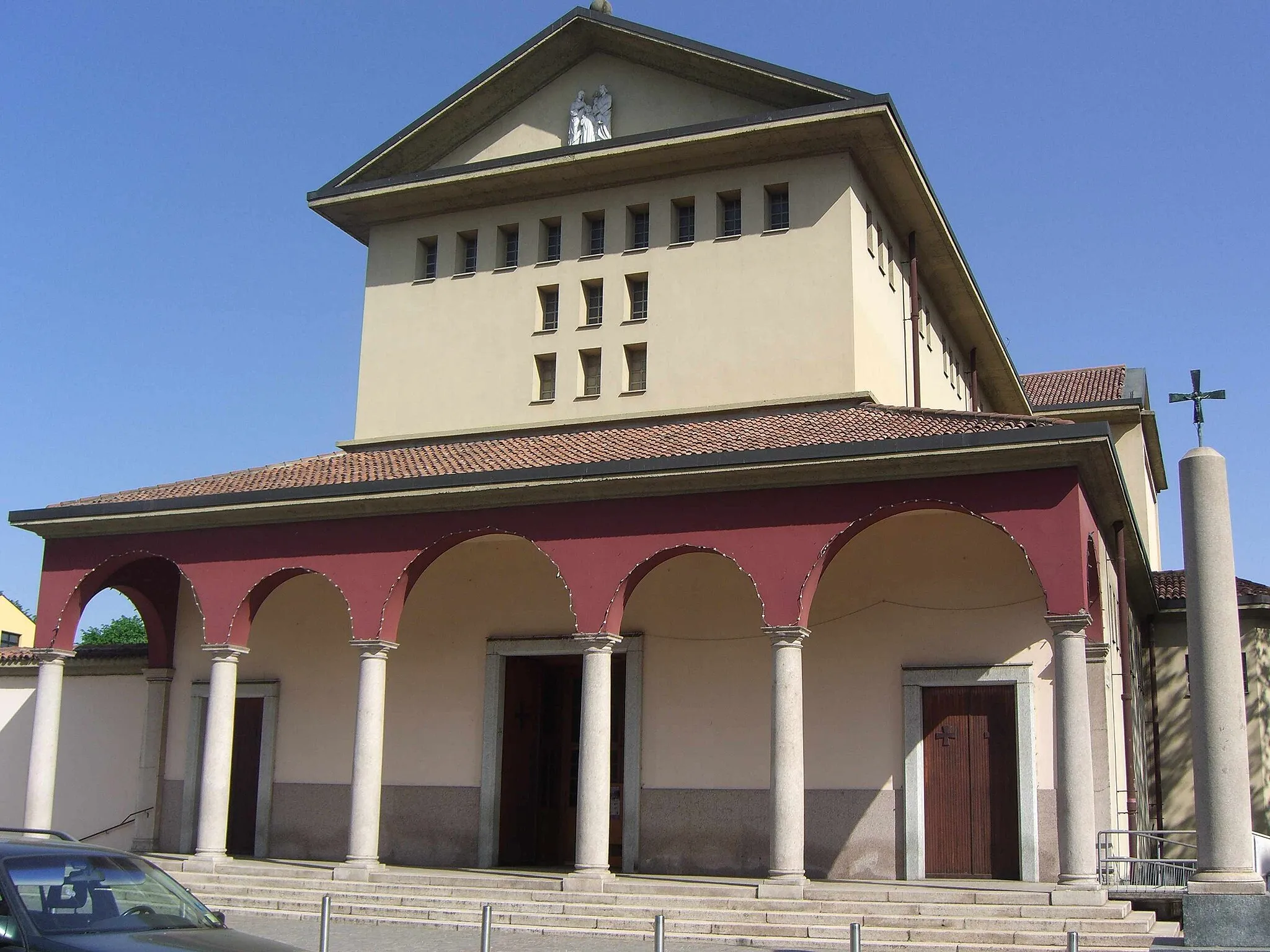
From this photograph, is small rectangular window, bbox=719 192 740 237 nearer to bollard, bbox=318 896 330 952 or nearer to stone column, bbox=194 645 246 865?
stone column, bbox=194 645 246 865

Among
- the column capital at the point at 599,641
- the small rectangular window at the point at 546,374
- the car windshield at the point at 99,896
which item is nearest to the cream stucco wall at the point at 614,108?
the small rectangular window at the point at 546,374

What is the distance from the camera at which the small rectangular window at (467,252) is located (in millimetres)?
24547

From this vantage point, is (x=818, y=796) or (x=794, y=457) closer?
(x=794, y=457)

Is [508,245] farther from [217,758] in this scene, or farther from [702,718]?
[217,758]

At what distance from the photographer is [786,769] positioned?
631 inches

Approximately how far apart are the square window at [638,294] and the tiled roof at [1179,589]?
35.3ft

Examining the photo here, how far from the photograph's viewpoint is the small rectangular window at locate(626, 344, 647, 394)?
75.1ft

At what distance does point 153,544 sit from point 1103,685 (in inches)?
552

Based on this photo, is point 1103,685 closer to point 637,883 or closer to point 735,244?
point 637,883

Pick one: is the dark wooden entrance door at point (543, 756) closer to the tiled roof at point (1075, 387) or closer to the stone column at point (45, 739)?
the stone column at point (45, 739)

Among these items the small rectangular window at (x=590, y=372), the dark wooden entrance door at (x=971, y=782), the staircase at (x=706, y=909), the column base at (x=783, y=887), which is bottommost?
the staircase at (x=706, y=909)

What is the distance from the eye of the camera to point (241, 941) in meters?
8.40

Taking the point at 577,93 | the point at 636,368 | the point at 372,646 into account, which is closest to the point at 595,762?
the point at 372,646

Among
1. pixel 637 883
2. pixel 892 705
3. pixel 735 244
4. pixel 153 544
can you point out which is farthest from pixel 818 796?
pixel 153 544
